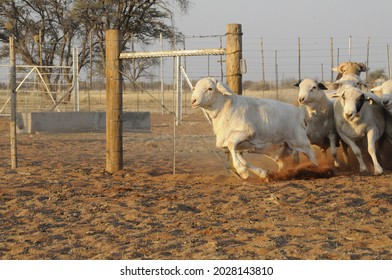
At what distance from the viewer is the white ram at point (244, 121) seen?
406 inches

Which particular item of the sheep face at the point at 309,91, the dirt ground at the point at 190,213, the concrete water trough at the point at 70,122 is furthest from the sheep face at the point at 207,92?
the concrete water trough at the point at 70,122

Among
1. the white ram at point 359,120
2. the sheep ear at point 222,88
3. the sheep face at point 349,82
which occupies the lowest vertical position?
the white ram at point 359,120

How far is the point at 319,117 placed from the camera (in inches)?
470

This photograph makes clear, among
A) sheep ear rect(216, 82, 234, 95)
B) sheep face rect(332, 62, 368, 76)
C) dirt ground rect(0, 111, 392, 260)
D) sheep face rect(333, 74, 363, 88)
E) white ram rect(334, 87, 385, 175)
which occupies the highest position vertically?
sheep face rect(332, 62, 368, 76)

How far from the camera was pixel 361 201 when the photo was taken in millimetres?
8594

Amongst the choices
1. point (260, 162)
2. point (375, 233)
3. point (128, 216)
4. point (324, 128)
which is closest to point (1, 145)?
point (260, 162)

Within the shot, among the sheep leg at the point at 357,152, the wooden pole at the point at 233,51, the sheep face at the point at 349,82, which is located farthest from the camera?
the sheep face at the point at 349,82

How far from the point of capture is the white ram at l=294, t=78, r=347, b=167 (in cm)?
1176

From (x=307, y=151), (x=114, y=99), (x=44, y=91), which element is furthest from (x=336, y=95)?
(x=44, y=91)

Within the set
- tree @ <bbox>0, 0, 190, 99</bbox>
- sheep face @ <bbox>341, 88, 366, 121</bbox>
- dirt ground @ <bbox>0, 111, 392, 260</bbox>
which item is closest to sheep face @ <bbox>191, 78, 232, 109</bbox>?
dirt ground @ <bbox>0, 111, 392, 260</bbox>

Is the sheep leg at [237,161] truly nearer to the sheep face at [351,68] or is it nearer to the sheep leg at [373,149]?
the sheep leg at [373,149]

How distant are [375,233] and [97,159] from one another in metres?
8.08

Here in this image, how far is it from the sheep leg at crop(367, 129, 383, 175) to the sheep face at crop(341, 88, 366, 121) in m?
0.34

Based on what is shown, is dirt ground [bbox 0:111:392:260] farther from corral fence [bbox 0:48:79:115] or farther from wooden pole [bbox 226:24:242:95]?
corral fence [bbox 0:48:79:115]
